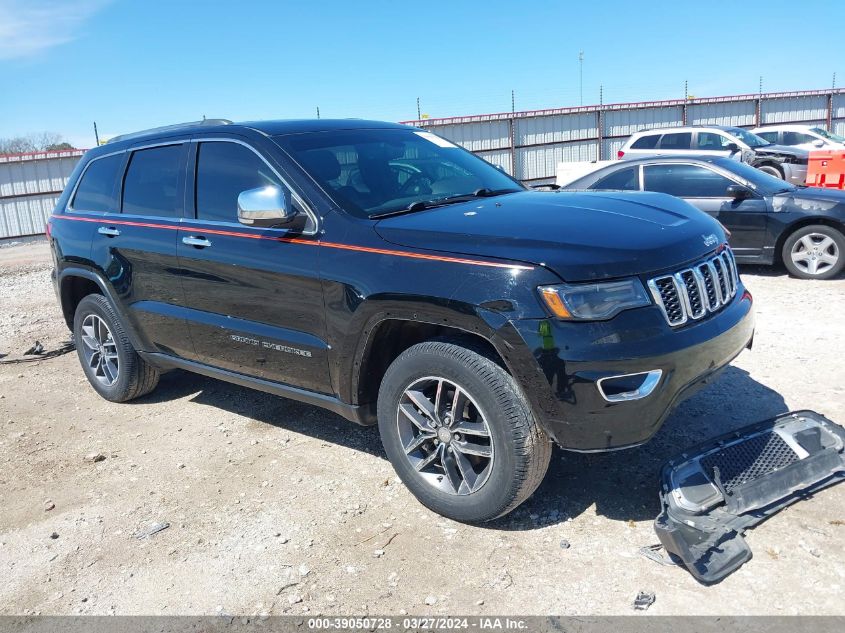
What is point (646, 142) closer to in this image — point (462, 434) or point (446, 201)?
point (446, 201)

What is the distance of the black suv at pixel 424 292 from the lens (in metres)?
2.85

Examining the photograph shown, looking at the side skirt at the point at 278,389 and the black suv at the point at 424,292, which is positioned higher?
the black suv at the point at 424,292

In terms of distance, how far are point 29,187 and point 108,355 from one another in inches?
645

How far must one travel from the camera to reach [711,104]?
2505 centimetres

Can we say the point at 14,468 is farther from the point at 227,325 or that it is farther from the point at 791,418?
the point at 791,418

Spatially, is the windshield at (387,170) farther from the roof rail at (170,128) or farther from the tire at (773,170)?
the tire at (773,170)

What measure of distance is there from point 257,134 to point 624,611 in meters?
3.10

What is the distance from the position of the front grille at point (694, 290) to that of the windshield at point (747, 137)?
1510cm

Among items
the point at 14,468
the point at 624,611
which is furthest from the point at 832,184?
the point at 14,468

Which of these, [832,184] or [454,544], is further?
[832,184]

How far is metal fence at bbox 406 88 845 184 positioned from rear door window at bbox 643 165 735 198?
44.1 feet

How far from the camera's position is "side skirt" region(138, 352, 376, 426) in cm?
364

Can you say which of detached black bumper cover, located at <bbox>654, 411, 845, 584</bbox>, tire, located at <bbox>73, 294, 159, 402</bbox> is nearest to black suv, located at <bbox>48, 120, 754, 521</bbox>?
tire, located at <bbox>73, 294, 159, 402</bbox>

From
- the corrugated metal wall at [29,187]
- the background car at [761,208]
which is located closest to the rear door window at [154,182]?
the background car at [761,208]
